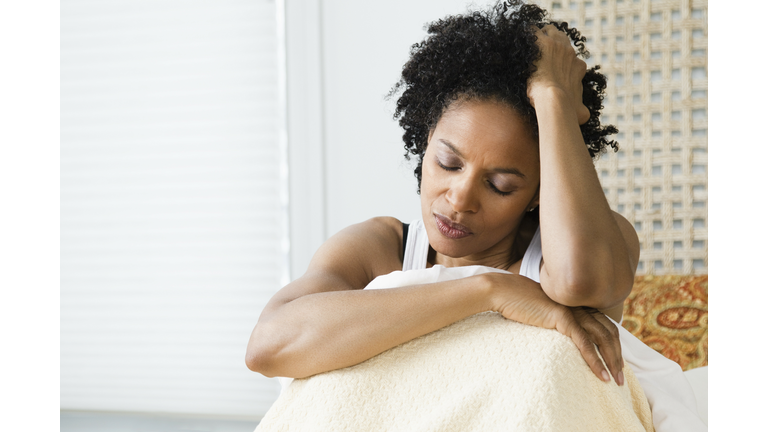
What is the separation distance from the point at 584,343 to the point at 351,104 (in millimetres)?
1411

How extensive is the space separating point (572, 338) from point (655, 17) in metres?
1.39

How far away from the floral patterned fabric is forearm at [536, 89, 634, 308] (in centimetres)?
92

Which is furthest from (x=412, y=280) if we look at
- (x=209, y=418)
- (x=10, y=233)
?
(x=209, y=418)

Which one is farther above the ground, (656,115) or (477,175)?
(656,115)

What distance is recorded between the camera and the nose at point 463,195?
3.09 ft

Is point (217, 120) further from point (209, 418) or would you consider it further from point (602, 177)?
point (602, 177)

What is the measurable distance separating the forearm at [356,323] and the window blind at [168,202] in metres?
1.34

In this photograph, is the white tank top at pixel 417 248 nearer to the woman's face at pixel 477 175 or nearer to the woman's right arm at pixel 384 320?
the woman's face at pixel 477 175

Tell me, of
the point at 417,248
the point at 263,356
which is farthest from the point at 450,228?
the point at 263,356

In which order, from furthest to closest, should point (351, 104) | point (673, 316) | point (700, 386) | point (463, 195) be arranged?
point (351, 104)
point (673, 316)
point (700, 386)
point (463, 195)

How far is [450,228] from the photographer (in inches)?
39.2

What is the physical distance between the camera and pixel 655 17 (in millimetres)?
1685

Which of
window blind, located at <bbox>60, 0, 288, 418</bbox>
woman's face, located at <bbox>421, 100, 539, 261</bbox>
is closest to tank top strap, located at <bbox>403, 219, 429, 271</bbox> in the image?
woman's face, located at <bbox>421, 100, 539, 261</bbox>

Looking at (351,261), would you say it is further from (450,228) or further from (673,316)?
(673,316)
